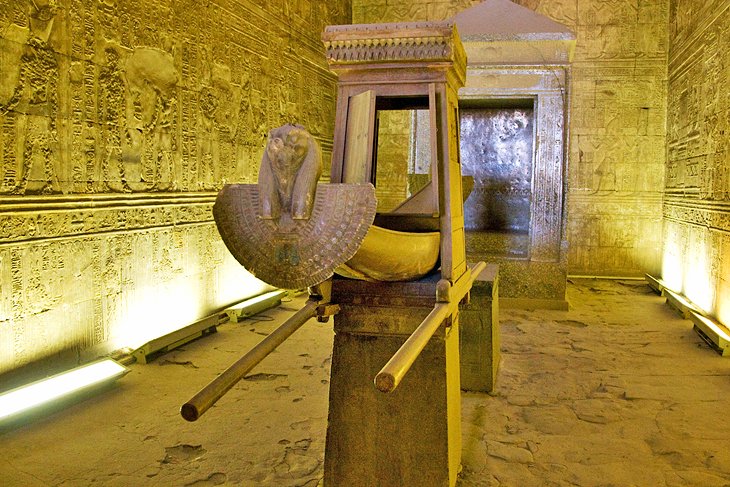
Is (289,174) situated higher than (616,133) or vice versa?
(616,133)

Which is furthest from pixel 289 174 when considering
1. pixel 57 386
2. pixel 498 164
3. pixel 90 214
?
pixel 498 164

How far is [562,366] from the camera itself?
4.86m

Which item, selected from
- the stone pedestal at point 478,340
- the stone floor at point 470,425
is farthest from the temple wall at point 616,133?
the stone pedestal at point 478,340

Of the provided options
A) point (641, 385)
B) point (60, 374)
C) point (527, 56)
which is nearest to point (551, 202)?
point (527, 56)

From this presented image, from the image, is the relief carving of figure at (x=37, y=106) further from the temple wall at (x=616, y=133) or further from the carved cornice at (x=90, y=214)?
the temple wall at (x=616, y=133)

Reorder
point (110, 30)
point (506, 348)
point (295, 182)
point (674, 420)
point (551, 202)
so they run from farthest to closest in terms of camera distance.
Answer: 1. point (551, 202)
2. point (506, 348)
3. point (110, 30)
4. point (674, 420)
5. point (295, 182)

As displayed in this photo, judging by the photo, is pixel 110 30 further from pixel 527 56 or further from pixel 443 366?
pixel 527 56

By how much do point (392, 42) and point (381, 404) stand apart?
5.16 ft

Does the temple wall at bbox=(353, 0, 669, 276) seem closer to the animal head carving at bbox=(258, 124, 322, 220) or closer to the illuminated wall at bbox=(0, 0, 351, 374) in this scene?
the illuminated wall at bbox=(0, 0, 351, 374)

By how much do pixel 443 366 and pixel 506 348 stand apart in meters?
3.06

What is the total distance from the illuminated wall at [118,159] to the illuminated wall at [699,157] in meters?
5.40

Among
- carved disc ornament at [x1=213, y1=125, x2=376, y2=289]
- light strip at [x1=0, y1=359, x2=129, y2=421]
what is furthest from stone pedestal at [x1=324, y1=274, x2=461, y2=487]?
light strip at [x1=0, y1=359, x2=129, y2=421]

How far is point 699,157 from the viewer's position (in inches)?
294

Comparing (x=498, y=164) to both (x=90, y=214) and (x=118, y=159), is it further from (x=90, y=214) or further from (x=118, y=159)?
(x=90, y=214)
